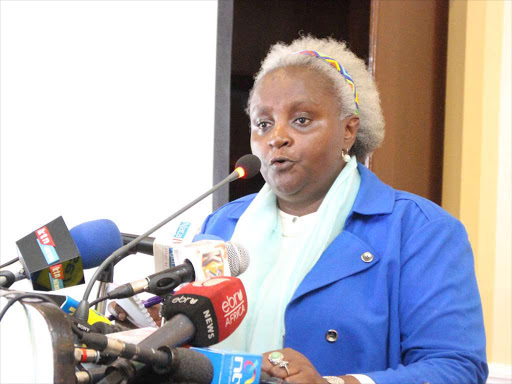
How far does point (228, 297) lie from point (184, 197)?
219 centimetres

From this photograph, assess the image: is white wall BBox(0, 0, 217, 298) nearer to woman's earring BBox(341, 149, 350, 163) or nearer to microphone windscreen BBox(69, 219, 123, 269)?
woman's earring BBox(341, 149, 350, 163)

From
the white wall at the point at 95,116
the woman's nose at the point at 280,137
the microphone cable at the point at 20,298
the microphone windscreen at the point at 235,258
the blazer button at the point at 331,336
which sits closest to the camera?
the microphone cable at the point at 20,298

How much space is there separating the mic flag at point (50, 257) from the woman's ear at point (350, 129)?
0.98 m

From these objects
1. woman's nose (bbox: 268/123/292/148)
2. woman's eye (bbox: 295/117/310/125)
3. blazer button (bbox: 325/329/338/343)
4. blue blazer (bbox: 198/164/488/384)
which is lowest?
blazer button (bbox: 325/329/338/343)

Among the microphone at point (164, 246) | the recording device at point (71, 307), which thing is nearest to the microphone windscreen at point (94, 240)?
the microphone at point (164, 246)

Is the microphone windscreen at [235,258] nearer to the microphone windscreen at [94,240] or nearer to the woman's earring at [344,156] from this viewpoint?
the microphone windscreen at [94,240]

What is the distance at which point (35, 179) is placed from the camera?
123 inches

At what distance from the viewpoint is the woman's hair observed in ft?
6.13

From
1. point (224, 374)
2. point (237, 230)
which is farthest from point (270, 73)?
point (224, 374)

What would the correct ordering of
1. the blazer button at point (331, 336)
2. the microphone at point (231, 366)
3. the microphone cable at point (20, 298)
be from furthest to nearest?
the blazer button at point (331, 336) → the microphone at point (231, 366) → the microphone cable at point (20, 298)

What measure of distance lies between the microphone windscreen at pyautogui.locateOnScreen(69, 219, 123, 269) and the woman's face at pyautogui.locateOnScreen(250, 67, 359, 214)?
24.7 inches

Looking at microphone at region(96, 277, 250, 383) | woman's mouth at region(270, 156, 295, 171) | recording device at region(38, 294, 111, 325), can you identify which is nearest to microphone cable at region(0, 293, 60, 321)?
microphone at region(96, 277, 250, 383)

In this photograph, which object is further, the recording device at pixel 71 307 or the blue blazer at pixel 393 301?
the blue blazer at pixel 393 301

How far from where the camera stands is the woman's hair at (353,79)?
1.87 metres
